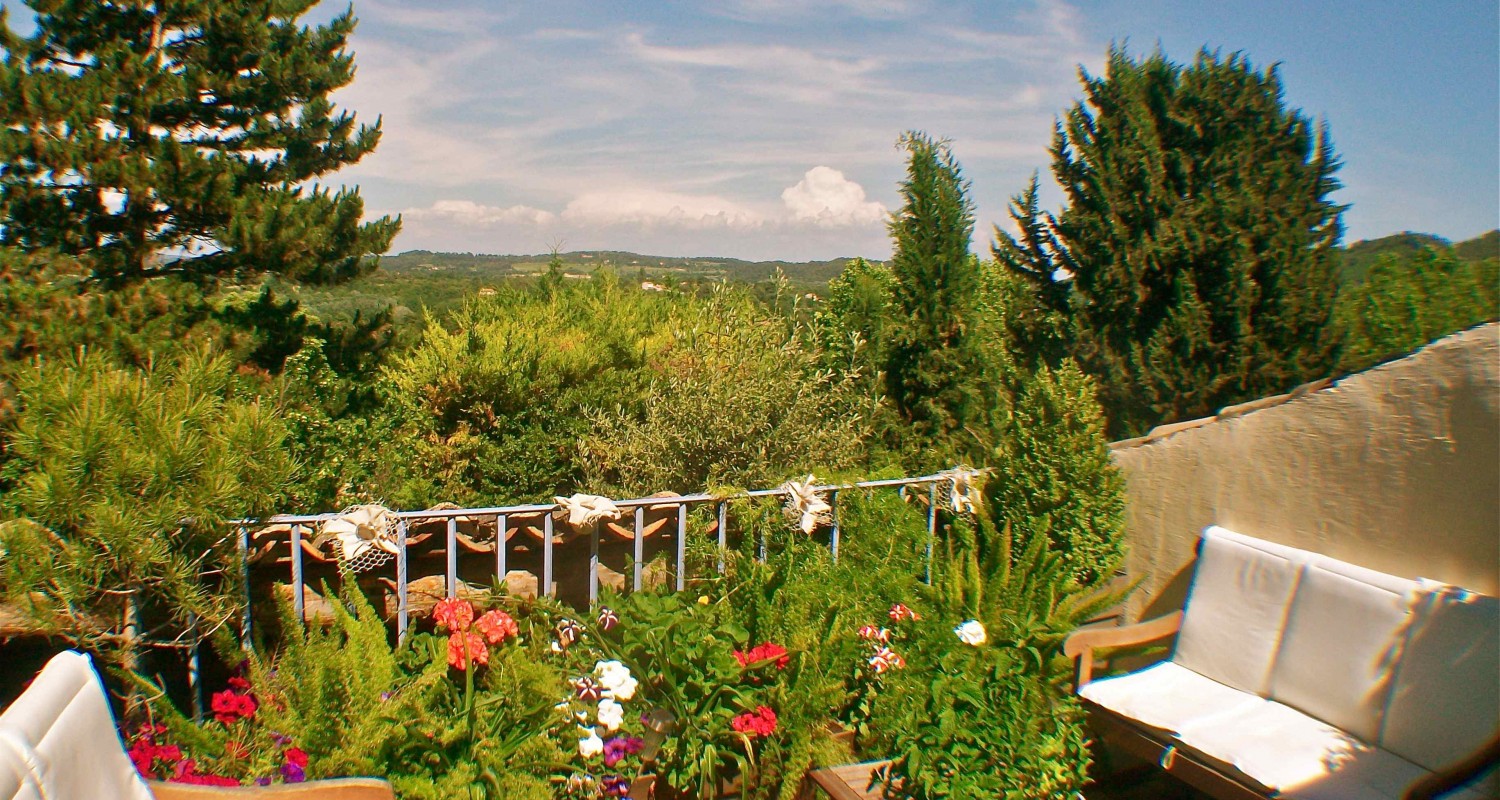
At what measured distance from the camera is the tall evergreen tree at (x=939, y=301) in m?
5.77

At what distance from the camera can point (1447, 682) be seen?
261 cm

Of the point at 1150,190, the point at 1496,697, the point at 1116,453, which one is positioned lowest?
the point at 1496,697

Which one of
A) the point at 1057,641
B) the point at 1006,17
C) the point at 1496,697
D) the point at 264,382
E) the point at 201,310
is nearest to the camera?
the point at 1496,697

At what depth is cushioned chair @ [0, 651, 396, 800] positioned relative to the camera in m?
1.59

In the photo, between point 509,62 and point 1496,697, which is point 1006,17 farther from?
point 1496,697

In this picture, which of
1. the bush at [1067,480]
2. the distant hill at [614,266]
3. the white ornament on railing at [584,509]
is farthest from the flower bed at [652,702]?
the distant hill at [614,266]

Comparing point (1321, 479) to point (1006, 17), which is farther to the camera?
point (1006, 17)

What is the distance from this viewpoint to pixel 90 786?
1.80 meters

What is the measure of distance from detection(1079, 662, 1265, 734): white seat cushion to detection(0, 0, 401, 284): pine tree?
6.50 m

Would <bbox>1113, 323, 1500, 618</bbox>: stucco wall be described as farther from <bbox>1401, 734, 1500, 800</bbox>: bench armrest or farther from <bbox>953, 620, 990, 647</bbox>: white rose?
<bbox>953, 620, 990, 647</bbox>: white rose

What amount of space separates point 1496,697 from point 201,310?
25.0 ft

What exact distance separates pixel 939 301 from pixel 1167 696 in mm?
3163

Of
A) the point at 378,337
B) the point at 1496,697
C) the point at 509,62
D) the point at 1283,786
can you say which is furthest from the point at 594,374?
the point at 1496,697

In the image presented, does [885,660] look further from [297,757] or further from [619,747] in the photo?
[297,757]
